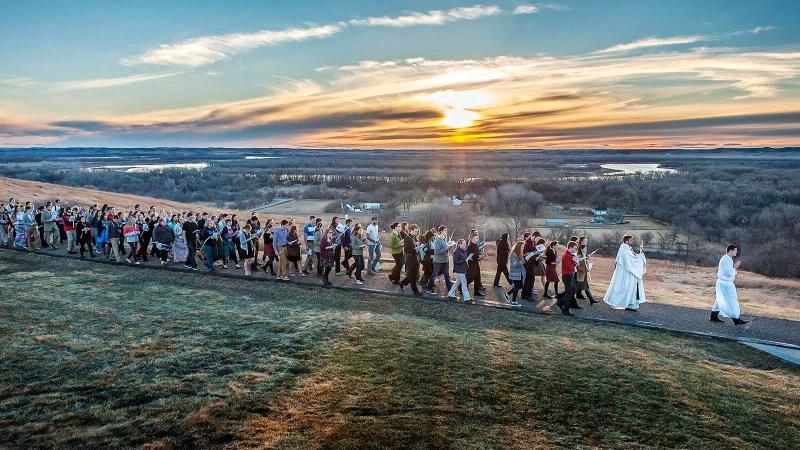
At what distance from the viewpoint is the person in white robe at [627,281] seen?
13828mm

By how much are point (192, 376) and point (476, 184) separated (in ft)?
295

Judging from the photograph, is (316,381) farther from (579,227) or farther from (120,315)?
(579,227)

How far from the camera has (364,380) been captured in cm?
889

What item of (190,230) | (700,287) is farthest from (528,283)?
(700,287)

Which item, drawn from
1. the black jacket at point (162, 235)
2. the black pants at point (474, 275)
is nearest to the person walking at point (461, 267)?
the black pants at point (474, 275)

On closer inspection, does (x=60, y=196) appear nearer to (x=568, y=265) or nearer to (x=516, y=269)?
(x=516, y=269)

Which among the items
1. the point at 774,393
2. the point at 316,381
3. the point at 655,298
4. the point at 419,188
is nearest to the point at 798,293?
the point at 655,298

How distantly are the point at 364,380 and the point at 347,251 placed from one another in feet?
27.0

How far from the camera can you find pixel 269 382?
8.73 m

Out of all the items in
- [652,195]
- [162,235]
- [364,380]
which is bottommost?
[364,380]

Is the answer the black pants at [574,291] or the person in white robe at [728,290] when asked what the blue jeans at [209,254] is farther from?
the person in white robe at [728,290]

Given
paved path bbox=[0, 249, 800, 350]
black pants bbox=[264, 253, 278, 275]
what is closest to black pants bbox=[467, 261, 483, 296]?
paved path bbox=[0, 249, 800, 350]

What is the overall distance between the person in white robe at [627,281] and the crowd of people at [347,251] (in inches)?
0.9

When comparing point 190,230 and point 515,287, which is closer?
point 515,287
